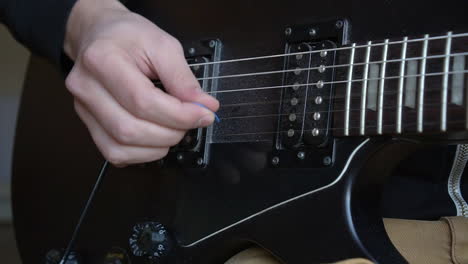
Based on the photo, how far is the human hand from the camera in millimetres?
673

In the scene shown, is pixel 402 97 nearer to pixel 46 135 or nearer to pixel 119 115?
pixel 119 115

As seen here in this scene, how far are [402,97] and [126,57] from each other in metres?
0.33

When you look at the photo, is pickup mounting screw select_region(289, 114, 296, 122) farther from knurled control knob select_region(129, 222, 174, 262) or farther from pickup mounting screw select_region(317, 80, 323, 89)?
knurled control knob select_region(129, 222, 174, 262)

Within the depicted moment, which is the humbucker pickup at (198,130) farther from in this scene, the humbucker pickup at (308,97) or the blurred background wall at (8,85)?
the blurred background wall at (8,85)

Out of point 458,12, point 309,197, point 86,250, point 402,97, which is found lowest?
point 86,250

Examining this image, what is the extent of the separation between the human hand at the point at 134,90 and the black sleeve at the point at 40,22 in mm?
113

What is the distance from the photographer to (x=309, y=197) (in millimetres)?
699

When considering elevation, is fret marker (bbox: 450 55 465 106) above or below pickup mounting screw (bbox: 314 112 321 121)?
above

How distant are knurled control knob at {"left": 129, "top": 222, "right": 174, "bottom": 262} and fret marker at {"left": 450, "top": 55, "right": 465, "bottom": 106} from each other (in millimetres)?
432

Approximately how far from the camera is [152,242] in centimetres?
81

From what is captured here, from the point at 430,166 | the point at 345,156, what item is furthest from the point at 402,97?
the point at 430,166

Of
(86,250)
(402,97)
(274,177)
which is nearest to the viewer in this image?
(402,97)

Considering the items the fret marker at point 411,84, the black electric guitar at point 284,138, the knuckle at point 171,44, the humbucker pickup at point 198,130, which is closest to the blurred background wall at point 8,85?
the black electric guitar at point 284,138

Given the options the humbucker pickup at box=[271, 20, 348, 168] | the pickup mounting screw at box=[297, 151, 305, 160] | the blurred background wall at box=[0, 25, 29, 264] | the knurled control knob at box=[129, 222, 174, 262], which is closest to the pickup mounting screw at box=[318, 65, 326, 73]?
the humbucker pickup at box=[271, 20, 348, 168]
